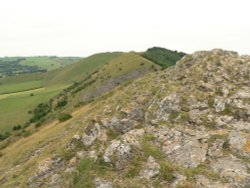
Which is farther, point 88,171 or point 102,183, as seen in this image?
point 88,171

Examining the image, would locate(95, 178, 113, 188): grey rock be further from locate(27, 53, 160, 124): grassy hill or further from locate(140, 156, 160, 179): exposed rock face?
locate(27, 53, 160, 124): grassy hill

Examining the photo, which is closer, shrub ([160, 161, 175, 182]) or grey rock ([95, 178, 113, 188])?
shrub ([160, 161, 175, 182])

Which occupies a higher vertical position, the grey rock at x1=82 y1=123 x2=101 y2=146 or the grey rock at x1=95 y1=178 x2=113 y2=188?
the grey rock at x1=82 y1=123 x2=101 y2=146

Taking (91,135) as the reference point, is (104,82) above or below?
below

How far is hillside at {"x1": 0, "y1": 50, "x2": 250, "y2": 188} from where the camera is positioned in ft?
103

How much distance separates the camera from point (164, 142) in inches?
1369

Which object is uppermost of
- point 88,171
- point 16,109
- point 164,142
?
point 164,142

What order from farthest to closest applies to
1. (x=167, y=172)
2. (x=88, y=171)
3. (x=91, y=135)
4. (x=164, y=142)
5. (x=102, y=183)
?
1. (x=91, y=135)
2. (x=164, y=142)
3. (x=88, y=171)
4. (x=102, y=183)
5. (x=167, y=172)

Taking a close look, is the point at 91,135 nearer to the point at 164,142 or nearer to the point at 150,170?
the point at 164,142

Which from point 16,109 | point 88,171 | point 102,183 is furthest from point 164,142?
point 16,109

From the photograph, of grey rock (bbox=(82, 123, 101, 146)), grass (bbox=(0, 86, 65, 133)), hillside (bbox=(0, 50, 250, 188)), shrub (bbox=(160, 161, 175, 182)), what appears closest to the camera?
shrub (bbox=(160, 161, 175, 182))

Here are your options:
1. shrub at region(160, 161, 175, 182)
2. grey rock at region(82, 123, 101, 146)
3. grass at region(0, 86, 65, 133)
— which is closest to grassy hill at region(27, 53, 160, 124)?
grass at region(0, 86, 65, 133)

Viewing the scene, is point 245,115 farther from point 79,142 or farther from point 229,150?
point 79,142

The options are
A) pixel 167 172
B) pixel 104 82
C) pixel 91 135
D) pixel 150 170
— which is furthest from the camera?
pixel 104 82
